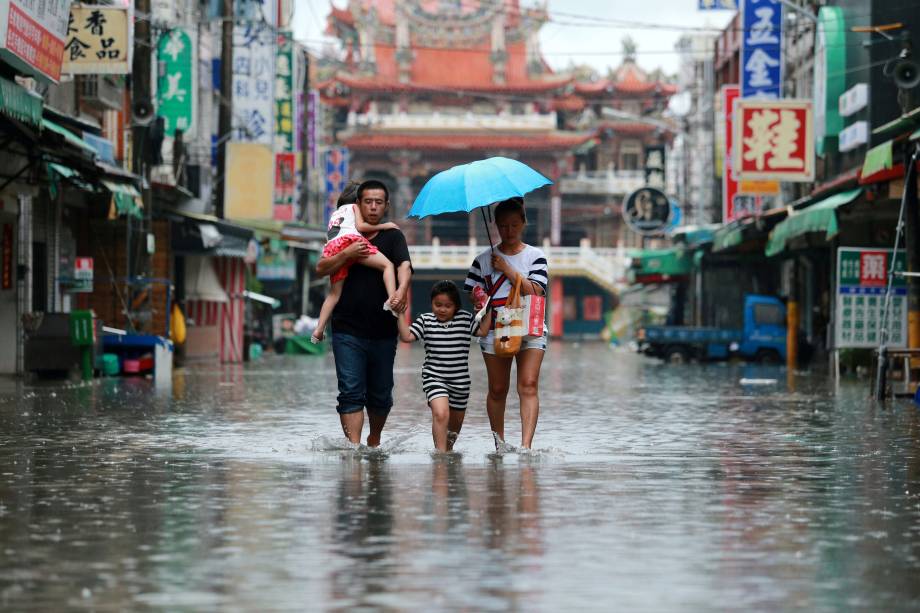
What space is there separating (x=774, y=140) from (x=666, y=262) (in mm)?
21249

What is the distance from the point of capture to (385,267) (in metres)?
12.5

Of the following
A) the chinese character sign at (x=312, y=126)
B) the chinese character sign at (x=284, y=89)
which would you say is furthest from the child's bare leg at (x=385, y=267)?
the chinese character sign at (x=312, y=126)

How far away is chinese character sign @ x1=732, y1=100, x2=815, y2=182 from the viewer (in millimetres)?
36469

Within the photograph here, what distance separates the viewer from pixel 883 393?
21.6 meters

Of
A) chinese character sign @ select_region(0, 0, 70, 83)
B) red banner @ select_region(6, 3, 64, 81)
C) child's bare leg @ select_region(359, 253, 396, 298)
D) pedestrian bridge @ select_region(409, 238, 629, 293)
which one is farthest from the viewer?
pedestrian bridge @ select_region(409, 238, 629, 293)

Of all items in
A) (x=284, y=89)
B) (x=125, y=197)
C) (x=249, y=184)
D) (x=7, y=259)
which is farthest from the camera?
(x=284, y=89)

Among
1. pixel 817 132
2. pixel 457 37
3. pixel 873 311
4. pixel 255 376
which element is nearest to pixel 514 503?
pixel 873 311

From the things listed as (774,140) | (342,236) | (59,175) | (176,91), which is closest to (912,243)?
(59,175)

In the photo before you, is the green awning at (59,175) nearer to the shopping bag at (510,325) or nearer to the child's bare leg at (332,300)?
the child's bare leg at (332,300)

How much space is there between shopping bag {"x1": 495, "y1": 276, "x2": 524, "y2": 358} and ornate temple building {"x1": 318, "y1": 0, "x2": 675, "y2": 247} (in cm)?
7787

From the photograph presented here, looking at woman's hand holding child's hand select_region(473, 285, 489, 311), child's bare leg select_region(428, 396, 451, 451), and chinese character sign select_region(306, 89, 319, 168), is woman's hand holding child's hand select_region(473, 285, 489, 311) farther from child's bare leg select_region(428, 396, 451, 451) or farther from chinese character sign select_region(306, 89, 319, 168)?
chinese character sign select_region(306, 89, 319, 168)

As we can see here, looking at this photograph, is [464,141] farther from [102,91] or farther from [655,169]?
[102,91]

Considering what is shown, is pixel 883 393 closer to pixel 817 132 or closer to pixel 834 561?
pixel 834 561

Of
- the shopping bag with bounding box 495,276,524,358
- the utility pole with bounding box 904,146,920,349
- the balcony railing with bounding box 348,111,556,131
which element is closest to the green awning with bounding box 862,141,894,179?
the utility pole with bounding box 904,146,920,349
